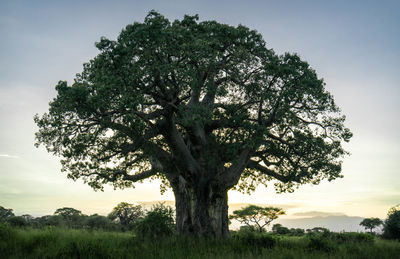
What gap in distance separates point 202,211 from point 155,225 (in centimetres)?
367

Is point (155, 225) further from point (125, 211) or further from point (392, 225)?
point (125, 211)

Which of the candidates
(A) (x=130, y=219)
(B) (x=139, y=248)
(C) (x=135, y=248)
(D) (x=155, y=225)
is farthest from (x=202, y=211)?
(A) (x=130, y=219)

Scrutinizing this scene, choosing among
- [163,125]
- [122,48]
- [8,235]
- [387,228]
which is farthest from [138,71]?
[387,228]

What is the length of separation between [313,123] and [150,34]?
10130 mm

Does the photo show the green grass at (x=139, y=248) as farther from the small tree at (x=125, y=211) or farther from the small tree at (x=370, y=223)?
the small tree at (x=370, y=223)

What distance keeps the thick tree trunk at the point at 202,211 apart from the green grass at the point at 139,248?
2912mm

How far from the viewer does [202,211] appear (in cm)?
1942

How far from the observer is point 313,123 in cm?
1891

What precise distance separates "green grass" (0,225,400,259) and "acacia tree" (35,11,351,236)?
4083 millimetres

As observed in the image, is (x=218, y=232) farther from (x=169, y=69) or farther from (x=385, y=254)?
(x=169, y=69)

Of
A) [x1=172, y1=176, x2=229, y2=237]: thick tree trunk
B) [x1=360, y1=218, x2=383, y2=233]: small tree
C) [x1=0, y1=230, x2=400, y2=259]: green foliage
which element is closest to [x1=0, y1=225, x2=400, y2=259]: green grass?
[x1=0, y1=230, x2=400, y2=259]: green foliage

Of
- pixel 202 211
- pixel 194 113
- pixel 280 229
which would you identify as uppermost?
pixel 194 113

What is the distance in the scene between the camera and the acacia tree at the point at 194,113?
14.8 meters

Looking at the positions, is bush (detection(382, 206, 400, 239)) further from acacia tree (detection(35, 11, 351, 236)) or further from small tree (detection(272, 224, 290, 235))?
small tree (detection(272, 224, 290, 235))
